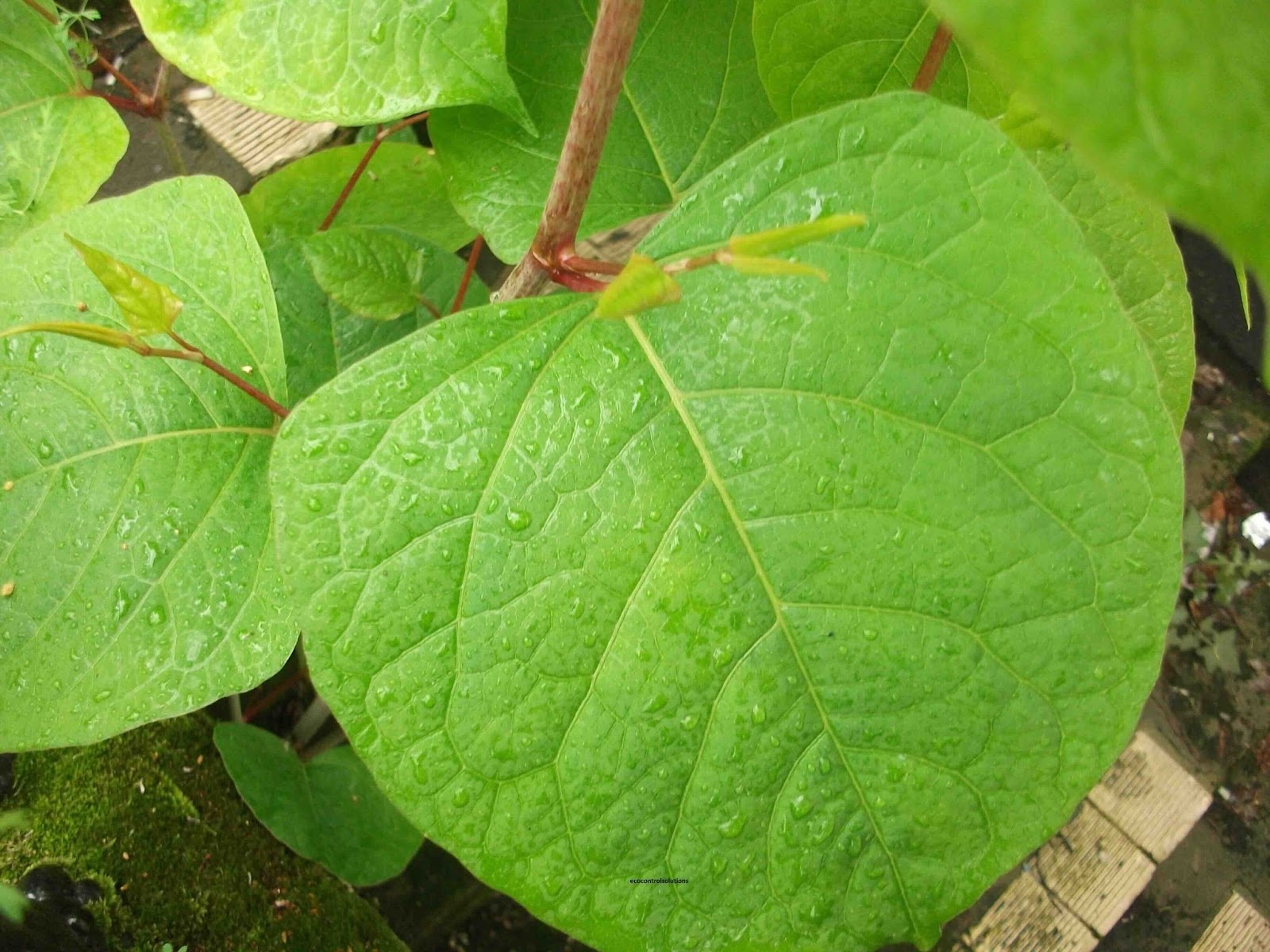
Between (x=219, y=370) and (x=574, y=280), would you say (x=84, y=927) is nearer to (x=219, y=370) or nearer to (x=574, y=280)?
(x=219, y=370)

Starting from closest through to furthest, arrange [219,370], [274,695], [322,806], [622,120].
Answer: [219,370], [622,120], [322,806], [274,695]

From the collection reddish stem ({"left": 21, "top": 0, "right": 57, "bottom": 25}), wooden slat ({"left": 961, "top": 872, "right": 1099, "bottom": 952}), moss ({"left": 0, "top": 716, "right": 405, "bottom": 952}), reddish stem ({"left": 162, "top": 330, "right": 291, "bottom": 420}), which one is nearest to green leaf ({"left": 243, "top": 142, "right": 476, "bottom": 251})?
reddish stem ({"left": 21, "top": 0, "right": 57, "bottom": 25})

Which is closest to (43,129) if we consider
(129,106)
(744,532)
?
(129,106)

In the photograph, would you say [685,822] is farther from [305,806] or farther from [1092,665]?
[305,806]

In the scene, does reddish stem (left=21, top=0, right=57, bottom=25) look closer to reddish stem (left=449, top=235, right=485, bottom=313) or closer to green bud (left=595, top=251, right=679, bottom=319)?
reddish stem (left=449, top=235, right=485, bottom=313)

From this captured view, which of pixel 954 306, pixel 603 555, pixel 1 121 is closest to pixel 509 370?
pixel 603 555
